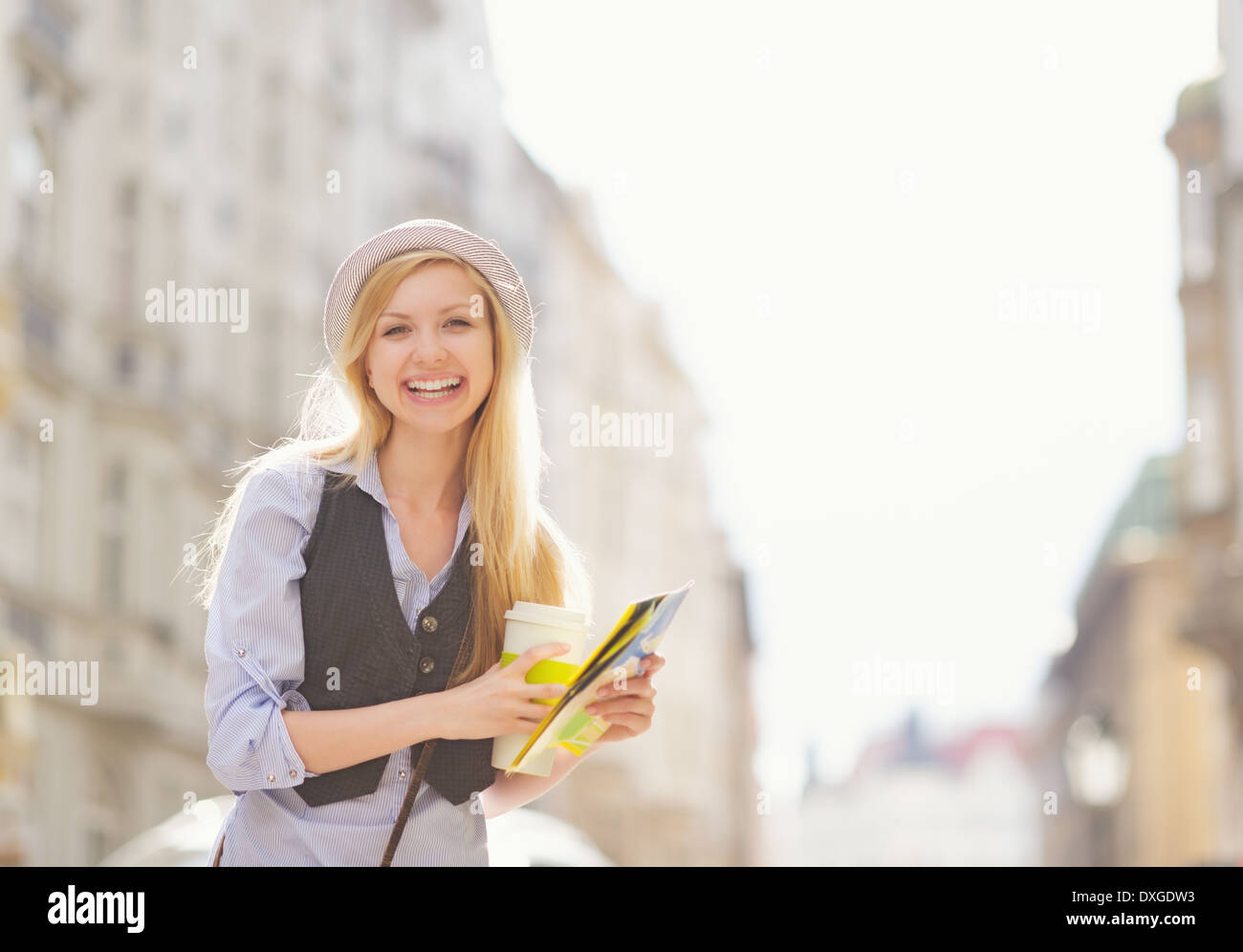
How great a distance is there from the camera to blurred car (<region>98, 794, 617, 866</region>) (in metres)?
2.68

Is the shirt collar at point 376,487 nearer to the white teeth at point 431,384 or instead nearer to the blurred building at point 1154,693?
the white teeth at point 431,384

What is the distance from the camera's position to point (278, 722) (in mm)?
2271

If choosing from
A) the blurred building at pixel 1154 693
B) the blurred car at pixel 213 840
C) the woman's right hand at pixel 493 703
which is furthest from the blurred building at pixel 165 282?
the woman's right hand at pixel 493 703

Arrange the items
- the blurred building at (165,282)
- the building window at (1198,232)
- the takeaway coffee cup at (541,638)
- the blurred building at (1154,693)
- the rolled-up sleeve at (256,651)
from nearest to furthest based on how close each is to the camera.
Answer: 1. the rolled-up sleeve at (256,651)
2. the takeaway coffee cup at (541,638)
3. the blurred building at (165,282)
4. the building window at (1198,232)
5. the blurred building at (1154,693)

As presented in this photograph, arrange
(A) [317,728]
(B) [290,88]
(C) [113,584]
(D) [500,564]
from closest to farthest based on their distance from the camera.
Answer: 1. (A) [317,728]
2. (D) [500,564]
3. (C) [113,584]
4. (B) [290,88]

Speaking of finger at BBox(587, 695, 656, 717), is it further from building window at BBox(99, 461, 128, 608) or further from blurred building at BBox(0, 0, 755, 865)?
building window at BBox(99, 461, 128, 608)

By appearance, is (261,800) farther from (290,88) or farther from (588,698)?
(290,88)

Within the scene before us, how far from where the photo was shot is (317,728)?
2283 mm

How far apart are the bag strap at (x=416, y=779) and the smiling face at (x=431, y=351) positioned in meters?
0.29

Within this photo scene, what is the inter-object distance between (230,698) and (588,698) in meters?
0.44

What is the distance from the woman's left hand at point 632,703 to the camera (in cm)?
244

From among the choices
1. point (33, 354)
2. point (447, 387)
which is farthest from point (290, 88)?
point (447, 387)

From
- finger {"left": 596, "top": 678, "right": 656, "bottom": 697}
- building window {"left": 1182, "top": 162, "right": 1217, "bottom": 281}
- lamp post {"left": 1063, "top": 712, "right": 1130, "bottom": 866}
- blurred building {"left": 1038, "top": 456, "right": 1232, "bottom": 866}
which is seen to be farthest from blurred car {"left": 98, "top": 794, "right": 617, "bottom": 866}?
building window {"left": 1182, "top": 162, "right": 1217, "bottom": 281}

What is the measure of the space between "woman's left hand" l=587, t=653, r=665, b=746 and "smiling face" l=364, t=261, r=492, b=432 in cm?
42
